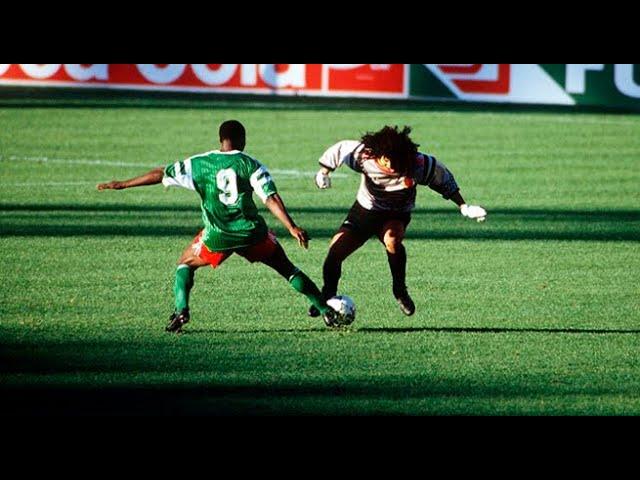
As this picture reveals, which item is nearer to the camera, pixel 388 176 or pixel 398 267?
pixel 388 176

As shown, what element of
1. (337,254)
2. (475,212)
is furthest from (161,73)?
(475,212)

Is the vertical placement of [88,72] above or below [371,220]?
above

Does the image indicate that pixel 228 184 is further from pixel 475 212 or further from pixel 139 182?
pixel 475 212

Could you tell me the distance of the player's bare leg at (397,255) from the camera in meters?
13.2

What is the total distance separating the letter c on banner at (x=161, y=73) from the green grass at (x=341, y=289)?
12.2 metres

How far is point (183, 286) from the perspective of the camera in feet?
41.2

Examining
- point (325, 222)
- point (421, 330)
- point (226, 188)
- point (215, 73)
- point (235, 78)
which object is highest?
point (215, 73)

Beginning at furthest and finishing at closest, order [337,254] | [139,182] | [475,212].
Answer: [337,254]
[475,212]
[139,182]

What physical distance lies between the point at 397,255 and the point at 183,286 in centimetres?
171

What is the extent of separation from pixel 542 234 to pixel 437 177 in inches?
239

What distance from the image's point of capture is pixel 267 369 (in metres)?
11.7

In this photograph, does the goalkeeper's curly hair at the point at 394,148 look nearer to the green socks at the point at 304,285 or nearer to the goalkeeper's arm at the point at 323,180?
the goalkeeper's arm at the point at 323,180

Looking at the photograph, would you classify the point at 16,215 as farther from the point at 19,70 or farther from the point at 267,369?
the point at 19,70
